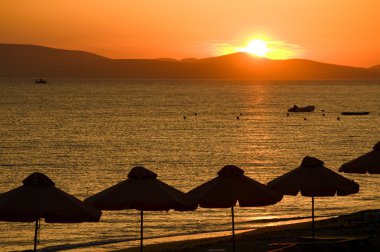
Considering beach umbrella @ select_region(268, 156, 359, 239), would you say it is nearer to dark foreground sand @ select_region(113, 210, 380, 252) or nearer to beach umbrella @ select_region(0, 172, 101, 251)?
dark foreground sand @ select_region(113, 210, 380, 252)

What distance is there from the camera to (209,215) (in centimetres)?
3588

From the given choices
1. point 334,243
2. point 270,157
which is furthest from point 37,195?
point 270,157

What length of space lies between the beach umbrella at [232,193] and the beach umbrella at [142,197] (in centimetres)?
44

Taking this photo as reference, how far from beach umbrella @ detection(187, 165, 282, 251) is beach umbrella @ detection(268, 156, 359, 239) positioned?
1.21m

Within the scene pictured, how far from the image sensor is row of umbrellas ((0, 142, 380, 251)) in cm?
1593

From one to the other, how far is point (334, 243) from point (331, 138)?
6925 cm

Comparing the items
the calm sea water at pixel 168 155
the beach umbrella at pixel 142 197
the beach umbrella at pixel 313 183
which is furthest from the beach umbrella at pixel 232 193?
the calm sea water at pixel 168 155

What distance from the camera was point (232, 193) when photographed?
58.7ft

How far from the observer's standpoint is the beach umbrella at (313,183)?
1928 centimetres

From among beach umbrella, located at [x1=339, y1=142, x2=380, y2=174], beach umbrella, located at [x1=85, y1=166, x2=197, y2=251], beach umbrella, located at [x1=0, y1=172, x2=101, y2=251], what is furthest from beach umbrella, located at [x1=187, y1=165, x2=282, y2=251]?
beach umbrella, located at [x1=339, y1=142, x2=380, y2=174]

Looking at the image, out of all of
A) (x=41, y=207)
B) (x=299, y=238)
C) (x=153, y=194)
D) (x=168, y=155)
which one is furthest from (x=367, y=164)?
(x=168, y=155)

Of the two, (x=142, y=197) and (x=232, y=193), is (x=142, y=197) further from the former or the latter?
(x=232, y=193)

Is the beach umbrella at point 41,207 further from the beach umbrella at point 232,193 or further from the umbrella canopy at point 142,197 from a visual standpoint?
the beach umbrella at point 232,193

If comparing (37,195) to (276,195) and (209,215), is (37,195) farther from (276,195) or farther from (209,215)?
(209,215)
